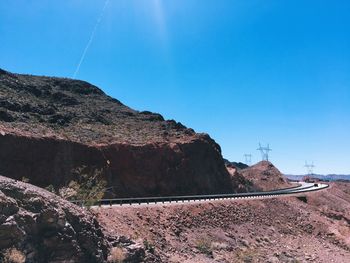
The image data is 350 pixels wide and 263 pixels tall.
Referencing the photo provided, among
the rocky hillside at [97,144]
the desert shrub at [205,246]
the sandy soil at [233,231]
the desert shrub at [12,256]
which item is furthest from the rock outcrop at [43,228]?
the rocky hillside at [97,144]

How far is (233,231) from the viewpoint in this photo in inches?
1505

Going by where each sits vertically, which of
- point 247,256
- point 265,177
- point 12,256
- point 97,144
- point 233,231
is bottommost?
point 247,256

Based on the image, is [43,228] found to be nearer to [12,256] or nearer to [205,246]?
[12,256]

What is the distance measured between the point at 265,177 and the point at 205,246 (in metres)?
80.6

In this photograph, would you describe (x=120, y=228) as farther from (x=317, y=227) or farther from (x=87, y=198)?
(x=317, y=227)

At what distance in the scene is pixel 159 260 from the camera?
2402cm

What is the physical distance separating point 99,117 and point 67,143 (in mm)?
19486

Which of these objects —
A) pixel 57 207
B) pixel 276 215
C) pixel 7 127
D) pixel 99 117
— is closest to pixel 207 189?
pixel 276 215

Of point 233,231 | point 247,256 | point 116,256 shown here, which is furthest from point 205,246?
point 116,256

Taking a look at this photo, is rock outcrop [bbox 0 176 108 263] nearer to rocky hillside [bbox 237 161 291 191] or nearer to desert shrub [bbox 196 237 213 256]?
desert shrub [bbox 196 237 213 256]

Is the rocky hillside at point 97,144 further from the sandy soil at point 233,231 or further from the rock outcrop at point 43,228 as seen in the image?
the rock outcrop at point 43,228

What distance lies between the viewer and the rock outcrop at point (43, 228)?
16641 mm

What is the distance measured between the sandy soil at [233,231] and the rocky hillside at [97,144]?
10231 mm

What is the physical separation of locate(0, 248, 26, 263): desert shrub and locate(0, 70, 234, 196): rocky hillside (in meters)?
23.1
